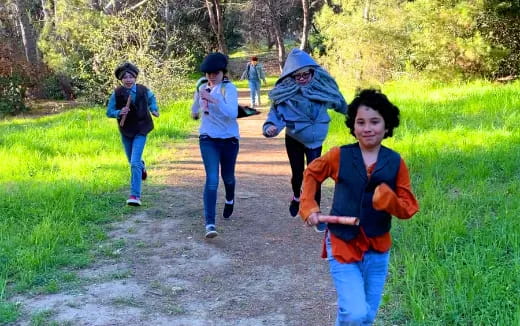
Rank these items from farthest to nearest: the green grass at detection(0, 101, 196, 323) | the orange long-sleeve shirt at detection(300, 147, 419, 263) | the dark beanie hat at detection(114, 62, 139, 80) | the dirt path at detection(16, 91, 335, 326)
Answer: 1. the dark beanie hat at detection(114, 62, 139, 80)
2. the green grass at detection(0, 101, 196, 323)
3. the dirt path at detection(16, 91, 335, 326)
4. the orange long-sleeve shirt at detection(300, 147, 419, 263)

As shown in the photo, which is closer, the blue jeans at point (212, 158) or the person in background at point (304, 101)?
the person in background at point (304, 101)

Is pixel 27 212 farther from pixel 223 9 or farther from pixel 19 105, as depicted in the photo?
pixel 223 9

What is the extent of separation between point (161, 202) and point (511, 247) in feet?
14.2

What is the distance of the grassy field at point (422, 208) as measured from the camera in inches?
159

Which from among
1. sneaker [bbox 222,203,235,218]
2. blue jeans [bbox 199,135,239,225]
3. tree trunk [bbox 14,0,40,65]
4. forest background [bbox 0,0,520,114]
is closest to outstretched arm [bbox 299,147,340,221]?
blue jeans [bbox 199,135,239,225]

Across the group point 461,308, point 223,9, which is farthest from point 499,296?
point 223,9

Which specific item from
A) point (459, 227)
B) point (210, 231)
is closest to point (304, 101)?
point (210, 231)

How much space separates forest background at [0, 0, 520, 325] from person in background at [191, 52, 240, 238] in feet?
3.70

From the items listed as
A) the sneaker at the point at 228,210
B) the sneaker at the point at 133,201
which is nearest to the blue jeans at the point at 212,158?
the sneaker at the point at 228,210

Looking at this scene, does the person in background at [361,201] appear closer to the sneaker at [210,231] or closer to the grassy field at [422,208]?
the grassy field at [422,208]

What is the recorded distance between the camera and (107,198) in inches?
284

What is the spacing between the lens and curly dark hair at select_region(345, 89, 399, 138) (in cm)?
301

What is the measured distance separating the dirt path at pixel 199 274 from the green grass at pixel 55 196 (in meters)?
0.28

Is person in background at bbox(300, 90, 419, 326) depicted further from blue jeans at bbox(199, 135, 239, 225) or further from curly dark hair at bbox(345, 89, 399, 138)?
blue jeans at bbox(199, 135, 239, 225)
